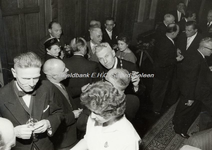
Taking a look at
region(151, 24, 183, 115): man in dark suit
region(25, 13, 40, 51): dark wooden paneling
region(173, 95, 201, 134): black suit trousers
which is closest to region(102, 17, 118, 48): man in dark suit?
region(151, 24, 183, 115): man in dark suit

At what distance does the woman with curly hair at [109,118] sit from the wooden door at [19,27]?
2868mm

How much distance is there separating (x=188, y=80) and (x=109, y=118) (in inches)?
98.4

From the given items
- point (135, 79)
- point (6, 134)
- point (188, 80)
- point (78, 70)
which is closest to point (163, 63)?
point (188, 80)

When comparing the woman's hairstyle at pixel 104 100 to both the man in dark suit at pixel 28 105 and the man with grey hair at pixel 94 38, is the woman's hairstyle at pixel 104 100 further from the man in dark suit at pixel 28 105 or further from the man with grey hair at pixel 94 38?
the man with grey hair at pixel 94 38

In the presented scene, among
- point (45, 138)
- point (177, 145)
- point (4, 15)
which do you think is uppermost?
point (4, 15)

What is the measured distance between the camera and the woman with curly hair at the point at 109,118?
151cm

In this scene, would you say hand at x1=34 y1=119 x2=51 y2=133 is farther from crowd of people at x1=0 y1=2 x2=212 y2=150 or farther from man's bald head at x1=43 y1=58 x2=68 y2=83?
man's bald head at x1=43 y1=58 x2=68 y2=83

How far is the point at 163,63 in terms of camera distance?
4508 millimetres

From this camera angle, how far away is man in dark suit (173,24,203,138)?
11.4ft

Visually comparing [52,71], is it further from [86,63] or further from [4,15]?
[4,15]

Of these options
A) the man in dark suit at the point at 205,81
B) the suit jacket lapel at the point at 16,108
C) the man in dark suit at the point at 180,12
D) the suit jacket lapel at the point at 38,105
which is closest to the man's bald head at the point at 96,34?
the man in dark suit at the point at 205,81

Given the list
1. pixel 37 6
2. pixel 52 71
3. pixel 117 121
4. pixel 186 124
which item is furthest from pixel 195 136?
pixel 37 6

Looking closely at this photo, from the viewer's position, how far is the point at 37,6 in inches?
170

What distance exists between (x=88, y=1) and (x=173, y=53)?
120 inches
